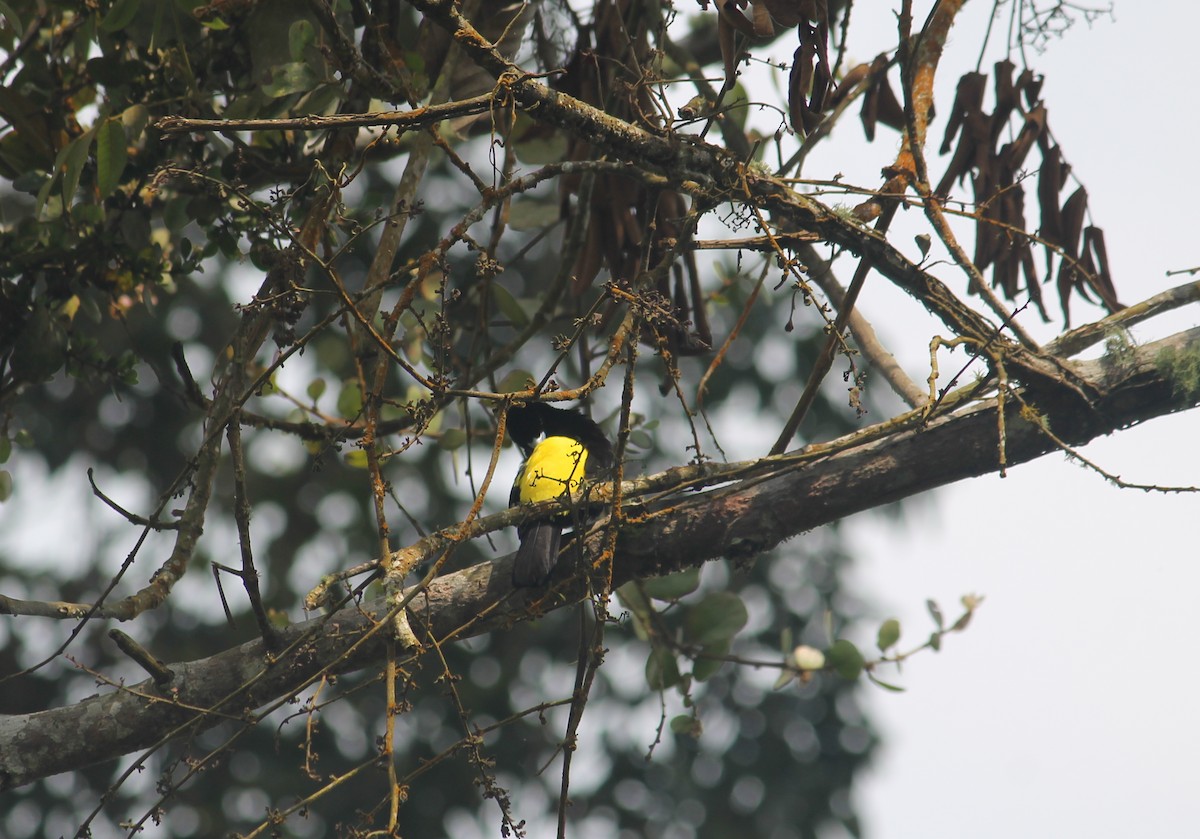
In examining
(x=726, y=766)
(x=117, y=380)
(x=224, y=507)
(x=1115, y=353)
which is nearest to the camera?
(x=1115, y=353)

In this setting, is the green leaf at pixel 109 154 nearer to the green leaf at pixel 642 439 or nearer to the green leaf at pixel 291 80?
the green leaf at pixel 291 80

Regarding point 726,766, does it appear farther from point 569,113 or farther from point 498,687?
point 569,113

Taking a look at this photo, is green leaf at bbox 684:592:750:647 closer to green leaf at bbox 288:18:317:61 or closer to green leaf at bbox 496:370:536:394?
green leaf at bbox 496:370:536:394

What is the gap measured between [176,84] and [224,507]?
6.19 metres

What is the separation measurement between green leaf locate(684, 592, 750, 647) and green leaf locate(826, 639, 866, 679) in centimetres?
30

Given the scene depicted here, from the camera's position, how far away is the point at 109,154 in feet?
Result: 7.84

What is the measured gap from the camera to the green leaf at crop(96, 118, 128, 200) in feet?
7.79

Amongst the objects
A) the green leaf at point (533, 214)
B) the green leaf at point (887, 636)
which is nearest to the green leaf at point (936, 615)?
the green leaf at point (887, 636)

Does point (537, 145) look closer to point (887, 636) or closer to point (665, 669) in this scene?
point (665, 669)

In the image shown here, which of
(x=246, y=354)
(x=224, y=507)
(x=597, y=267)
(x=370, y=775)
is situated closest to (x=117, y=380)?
(x=246, y=354)

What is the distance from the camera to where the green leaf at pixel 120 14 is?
2.44 m

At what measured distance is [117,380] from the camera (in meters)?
3.02

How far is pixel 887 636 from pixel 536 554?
1565 millimetres

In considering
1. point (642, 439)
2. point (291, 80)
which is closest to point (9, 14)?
point (291, 80)
